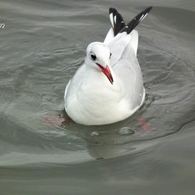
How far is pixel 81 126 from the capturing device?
538cm

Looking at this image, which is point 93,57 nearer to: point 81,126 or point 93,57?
point 93,57

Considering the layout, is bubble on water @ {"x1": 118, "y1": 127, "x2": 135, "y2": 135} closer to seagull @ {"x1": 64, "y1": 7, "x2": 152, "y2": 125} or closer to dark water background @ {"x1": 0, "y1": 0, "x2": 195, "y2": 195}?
dark water background @ {"x1": 0, "y1": 0, "x2": 195, "y2": 195}

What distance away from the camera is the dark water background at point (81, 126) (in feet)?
14.6

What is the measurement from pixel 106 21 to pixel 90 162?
142 inches

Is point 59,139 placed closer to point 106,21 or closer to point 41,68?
point 41,68

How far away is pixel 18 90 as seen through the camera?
19.8 ft

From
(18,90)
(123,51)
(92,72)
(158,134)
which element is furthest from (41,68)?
(158,134)

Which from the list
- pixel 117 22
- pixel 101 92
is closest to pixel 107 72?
pixel 101 92

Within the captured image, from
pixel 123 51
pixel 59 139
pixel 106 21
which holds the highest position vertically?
pixel 106 21

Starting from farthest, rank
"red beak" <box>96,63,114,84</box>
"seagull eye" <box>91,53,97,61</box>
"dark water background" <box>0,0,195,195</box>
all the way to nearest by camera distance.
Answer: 1. "seagull eye" <box>91,53,97,61</box>
2. "red beak" <box>96,63,114,84</box>
3. "dark water background" <box>0,0,195,195</box>

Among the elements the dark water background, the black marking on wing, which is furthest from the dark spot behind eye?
the black marking on wing

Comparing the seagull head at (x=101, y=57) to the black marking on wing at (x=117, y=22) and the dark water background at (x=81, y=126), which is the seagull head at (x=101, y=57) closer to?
the dark water background at (x=81, y=126)

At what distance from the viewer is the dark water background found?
4.44m

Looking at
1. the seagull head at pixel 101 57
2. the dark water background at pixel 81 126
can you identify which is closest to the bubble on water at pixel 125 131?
the dark water background at pixel 81 126
